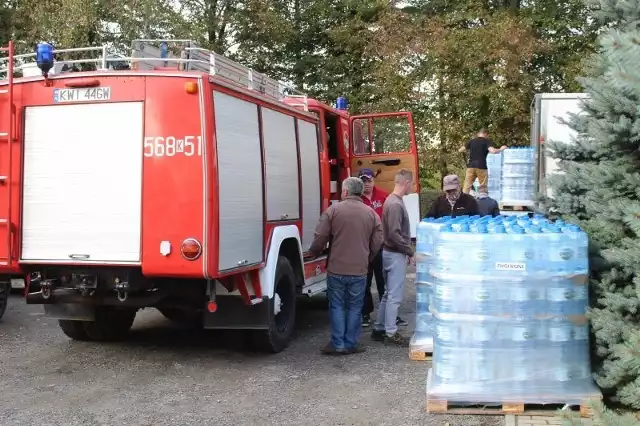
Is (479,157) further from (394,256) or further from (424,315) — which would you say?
(424,315)

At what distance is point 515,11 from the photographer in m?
23.7

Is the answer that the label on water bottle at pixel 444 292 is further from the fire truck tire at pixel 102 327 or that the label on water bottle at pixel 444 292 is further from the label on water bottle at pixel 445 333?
the fire truck tire at pixel 102 327

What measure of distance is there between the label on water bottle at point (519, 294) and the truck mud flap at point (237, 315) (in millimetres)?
2795

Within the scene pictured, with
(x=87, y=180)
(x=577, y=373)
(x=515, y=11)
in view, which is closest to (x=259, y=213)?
(x=87, y=180)

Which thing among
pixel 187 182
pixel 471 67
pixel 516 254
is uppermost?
pixel 471 67

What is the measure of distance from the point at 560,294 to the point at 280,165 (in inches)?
142

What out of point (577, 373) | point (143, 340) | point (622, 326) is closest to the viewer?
point (622, 326)

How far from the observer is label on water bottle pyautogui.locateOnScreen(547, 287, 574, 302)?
4.97 m

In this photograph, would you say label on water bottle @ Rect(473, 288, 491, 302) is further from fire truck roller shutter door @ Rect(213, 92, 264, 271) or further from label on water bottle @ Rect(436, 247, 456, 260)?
fire truck roller shutter door @ Rect(213, 92, 264, 271)

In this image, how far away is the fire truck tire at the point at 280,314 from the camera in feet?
23.8

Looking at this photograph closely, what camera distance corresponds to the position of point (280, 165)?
7703 mm

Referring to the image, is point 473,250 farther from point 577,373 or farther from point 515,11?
point 515,11

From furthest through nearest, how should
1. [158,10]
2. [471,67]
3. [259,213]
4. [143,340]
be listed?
1. [471,67]
2. [158,10]
3. [143,340]
4. [259,213]

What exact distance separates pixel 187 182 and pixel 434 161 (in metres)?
18.1
